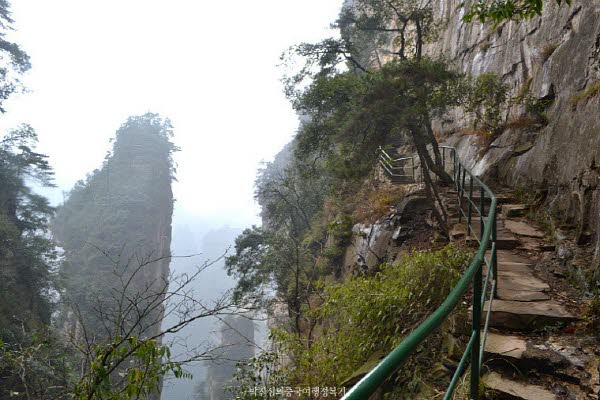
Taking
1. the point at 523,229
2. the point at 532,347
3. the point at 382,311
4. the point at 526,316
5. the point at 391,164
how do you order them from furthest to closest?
the point at 391,164 < the point at 523,229 < the point at 382,311 < the point at 526,316 < the point at 532,347

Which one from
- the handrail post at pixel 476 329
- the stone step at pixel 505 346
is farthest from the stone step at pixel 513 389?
the handrail post at pixel 476 329

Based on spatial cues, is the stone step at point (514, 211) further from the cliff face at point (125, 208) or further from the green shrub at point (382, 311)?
the cliff face at point (125, 208)

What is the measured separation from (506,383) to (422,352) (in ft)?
3.56

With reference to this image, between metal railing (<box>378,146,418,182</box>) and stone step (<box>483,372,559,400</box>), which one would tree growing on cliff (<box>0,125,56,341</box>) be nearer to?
metal railing (<box>378,146,418,182</box>)

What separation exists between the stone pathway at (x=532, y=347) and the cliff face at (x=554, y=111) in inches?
30.2

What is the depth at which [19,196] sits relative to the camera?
19.7 m

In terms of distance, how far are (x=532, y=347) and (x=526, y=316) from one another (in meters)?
0.39

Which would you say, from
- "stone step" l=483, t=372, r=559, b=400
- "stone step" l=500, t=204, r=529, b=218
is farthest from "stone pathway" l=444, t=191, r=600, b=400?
"stone step" l=500, t=204, r=529, b=218

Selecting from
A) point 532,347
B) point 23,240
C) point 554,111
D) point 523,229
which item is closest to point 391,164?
point 554,111

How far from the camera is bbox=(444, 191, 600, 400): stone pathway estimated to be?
2352 millimetres

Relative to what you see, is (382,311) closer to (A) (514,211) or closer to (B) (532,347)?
(B) (532,347)

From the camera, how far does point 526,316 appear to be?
3.06 meters

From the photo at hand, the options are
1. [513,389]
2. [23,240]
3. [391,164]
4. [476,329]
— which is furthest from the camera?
[23,240]

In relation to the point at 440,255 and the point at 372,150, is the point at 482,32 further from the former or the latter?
the point at 440,255
